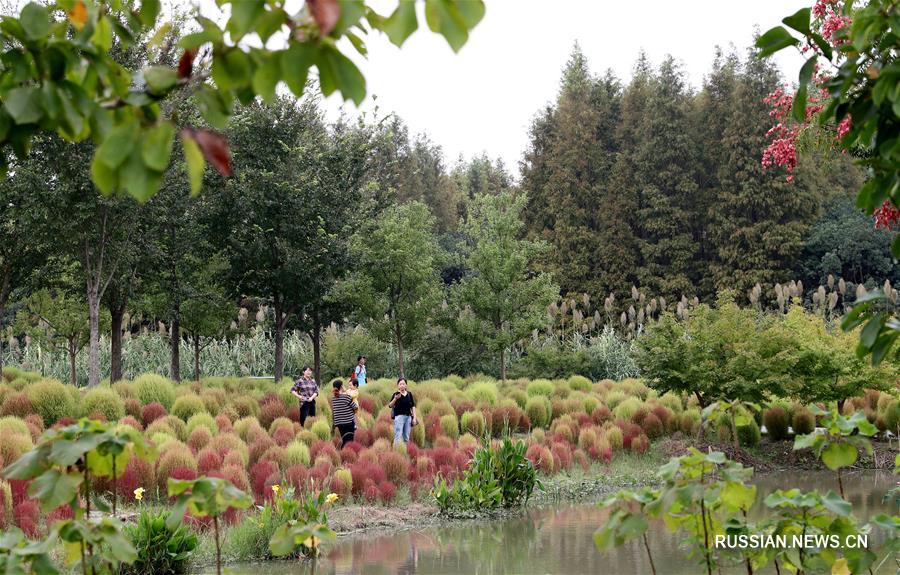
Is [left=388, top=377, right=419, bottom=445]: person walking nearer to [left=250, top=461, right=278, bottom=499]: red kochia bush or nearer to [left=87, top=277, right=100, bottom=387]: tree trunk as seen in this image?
[left=250, top=461, right=278, bottom=499]: red kochia bush

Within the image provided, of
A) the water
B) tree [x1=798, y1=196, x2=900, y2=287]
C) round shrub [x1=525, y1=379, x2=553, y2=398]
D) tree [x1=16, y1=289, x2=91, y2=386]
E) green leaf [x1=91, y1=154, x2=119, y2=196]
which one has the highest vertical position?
tree [x1=798, y1=196, x2=900, y2=287]

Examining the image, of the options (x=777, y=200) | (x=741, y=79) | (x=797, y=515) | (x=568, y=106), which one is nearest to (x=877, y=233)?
(x=777, y=200)

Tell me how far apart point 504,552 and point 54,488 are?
816 cm

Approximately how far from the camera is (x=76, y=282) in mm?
24281

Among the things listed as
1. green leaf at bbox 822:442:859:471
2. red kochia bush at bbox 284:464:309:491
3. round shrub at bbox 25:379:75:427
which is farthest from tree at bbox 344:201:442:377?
green leaf at bbox 822:442:859:471

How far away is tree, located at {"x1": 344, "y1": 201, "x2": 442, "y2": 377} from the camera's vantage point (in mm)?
28109

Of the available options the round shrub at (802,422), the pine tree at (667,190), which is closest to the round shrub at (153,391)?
the round shrub at (802,422)

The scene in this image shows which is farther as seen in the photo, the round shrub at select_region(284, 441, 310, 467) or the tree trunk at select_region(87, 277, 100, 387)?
the tree trunk at select_region(87, 277, 100, 387)

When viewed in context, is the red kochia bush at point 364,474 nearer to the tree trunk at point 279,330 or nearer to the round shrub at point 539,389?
the round shrub at point 539,389

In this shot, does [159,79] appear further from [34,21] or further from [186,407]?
[186,407]

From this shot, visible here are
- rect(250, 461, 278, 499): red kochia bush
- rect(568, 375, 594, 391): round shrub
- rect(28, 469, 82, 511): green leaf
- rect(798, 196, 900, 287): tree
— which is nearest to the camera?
rect(28, 469, 82, 511): green leaf

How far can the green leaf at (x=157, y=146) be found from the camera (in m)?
1.67

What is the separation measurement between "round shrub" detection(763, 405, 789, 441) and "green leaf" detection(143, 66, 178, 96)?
19383 millimetres

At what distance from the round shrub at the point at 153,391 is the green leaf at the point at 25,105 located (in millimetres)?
16419
